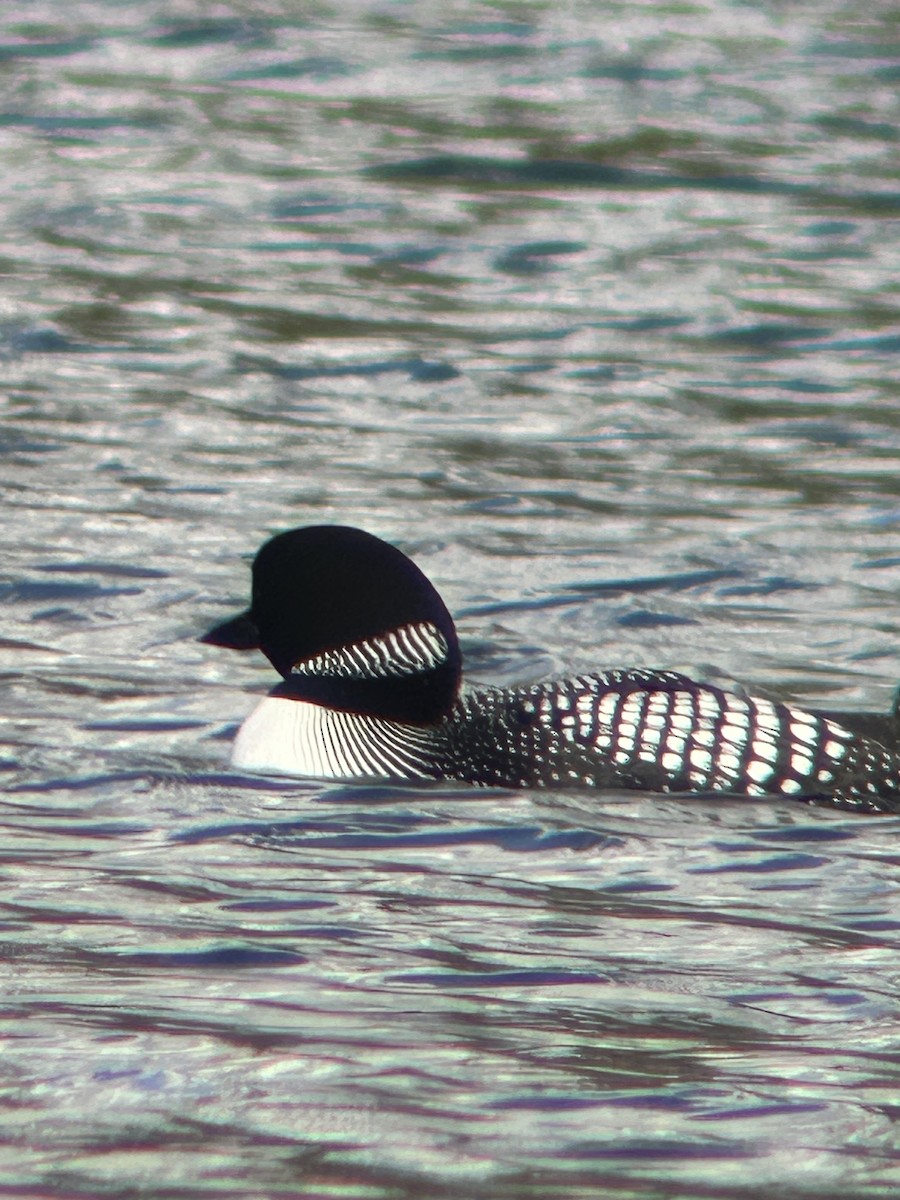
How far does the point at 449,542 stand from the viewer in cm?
858

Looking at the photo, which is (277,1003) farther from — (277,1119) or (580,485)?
(580,485)

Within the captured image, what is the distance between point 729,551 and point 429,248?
15.8 ft

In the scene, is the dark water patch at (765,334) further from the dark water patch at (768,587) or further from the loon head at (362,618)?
the loon head at (362,618)

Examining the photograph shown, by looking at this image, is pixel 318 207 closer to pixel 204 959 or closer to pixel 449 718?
pixel 449 718

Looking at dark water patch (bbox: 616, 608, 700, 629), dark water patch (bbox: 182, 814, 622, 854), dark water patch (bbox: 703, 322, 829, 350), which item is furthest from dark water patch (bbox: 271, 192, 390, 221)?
dark water patch (bbox: 182, 814, 622, 854)

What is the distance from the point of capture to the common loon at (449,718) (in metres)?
6.05

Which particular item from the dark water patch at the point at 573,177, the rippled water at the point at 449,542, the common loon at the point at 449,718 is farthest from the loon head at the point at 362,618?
the dark water patch at the point at 573,177

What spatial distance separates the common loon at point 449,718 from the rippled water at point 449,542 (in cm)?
14

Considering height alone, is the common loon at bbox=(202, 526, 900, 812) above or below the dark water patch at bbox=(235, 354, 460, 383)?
above

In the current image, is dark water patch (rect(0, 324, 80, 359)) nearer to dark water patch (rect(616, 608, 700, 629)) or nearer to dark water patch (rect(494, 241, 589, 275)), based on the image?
dark water patch (rect(494, 241, 589, 275))

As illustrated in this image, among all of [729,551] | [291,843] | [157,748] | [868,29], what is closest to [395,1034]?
[291,843]

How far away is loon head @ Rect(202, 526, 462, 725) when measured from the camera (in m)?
6.30

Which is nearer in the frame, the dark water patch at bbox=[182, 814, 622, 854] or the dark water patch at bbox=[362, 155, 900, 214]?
the dark water patch at bbox=[182, 814, 622, 854]

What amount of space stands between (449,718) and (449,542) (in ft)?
7.66
